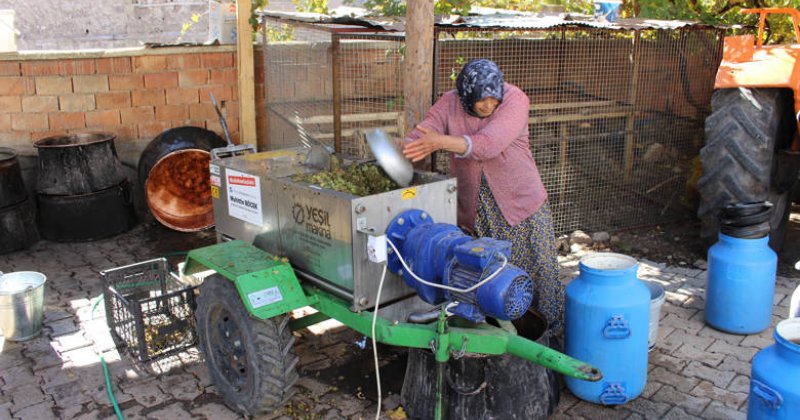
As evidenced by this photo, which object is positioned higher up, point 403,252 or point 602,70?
point 602,70

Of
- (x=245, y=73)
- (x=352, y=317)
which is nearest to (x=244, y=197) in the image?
(x=352, y=317)

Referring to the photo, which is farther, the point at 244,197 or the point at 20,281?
the point at 20,281

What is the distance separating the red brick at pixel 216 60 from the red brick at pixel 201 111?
17.2 inches

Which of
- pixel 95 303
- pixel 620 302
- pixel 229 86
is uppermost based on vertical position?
pixel 229 86

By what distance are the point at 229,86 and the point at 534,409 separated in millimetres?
5535

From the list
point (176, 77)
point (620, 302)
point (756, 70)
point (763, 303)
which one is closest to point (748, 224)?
point (763, 303)

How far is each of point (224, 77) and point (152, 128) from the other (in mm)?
964

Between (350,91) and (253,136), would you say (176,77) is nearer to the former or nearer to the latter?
(253,136)

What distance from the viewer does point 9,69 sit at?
7145 mm

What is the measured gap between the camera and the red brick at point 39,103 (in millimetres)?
7262

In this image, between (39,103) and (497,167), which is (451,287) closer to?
(497,167)

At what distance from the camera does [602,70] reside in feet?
23.2

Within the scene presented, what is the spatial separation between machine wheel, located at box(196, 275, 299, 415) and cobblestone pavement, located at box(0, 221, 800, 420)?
21cm

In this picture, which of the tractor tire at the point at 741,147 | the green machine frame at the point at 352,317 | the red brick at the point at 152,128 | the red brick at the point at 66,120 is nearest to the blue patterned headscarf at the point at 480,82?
the green machine frame at the point at 352,317
